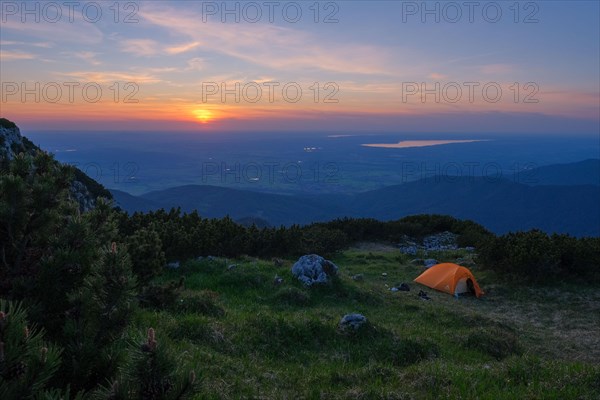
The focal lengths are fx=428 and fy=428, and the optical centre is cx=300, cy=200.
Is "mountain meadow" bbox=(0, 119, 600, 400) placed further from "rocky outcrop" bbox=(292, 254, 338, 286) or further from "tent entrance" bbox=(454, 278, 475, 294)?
"tent entrance" bbox=(454, 278, 475, 294)

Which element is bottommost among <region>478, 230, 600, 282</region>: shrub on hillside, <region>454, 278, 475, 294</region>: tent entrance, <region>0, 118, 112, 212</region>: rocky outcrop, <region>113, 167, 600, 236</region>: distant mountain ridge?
<region>113, 167, 600, 236</region>: distant mountain ridge

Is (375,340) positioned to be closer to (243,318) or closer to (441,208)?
(243,318)

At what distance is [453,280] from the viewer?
55.0 ft

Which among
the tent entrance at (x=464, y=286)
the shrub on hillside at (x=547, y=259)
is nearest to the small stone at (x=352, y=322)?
the tent entrance at (x=464, y=286)

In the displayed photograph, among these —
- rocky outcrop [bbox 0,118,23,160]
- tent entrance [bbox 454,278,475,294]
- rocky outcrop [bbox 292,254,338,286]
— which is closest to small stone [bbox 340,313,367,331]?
rocky outcrop [bbox 292,254,338,286]

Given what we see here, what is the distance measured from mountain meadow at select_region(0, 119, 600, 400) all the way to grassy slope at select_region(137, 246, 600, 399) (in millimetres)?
43

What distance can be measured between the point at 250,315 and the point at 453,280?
396 inches

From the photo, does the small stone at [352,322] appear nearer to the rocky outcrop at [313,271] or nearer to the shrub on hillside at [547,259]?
the rocky outcrop at [313,271]

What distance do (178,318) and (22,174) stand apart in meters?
4.12

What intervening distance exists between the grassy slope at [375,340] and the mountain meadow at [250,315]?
4 cm

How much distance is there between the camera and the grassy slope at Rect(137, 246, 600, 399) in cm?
644

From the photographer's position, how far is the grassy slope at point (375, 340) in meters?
6.44

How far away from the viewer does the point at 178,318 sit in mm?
8602

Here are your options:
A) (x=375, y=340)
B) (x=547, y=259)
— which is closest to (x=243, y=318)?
(x=375, y=340)
